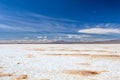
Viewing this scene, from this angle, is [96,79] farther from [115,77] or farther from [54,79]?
[54,79]

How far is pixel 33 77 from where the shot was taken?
16.4m

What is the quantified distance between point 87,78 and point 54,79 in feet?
7.61

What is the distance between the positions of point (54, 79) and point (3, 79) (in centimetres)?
339

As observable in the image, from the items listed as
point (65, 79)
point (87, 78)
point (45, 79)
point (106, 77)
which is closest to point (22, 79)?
point (45, 79)

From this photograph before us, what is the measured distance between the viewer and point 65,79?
52.0ft

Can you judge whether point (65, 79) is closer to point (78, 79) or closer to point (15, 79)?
point (78, 79)

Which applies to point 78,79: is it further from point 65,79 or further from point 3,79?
point 3,79

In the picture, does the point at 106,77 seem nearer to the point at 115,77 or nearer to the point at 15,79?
the point at 115,77

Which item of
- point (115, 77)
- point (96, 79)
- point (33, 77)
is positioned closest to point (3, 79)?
point (33, 77)

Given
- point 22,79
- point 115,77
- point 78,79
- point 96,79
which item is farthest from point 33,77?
point 115,77

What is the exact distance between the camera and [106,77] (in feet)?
54.1

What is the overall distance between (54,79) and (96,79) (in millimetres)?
2829

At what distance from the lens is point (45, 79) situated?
1577 centimetres

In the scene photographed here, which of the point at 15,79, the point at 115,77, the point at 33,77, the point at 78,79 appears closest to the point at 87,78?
the point at 78,79
